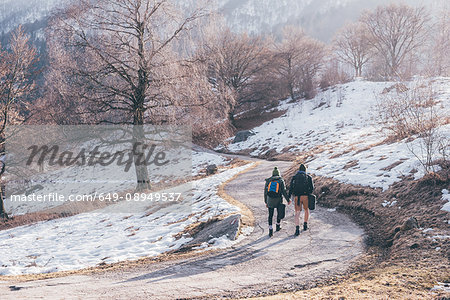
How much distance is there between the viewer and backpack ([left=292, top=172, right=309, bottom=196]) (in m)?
7.71

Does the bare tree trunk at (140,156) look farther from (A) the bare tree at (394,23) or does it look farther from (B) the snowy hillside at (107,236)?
(A) the bare tree at (394,23)

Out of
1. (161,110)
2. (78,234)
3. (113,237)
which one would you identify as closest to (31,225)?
(78,234)

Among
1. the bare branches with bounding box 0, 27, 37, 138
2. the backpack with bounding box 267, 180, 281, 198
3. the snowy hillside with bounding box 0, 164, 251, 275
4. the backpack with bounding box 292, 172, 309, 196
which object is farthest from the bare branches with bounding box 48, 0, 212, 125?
the backpack with bounding box 292, 172, 309, 196

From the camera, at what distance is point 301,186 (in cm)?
773

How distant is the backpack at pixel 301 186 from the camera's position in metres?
7.71

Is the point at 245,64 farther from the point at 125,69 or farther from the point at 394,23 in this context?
the point at 125,69

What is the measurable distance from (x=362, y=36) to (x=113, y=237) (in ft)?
163

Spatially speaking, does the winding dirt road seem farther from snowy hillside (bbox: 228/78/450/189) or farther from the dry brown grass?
snowy hillside (bbox: 228/78/450/189)

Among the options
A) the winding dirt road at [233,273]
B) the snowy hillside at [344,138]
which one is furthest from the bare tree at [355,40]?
the winding dirt road at [233,273]

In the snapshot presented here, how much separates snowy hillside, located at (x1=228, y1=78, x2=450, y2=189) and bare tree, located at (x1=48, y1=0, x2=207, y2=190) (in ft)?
26.4

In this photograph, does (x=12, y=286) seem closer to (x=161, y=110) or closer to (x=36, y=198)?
(x=161, y=110)

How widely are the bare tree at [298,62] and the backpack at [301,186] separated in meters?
34.6

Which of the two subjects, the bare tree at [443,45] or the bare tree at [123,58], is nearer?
the bare tree at [123,58]
